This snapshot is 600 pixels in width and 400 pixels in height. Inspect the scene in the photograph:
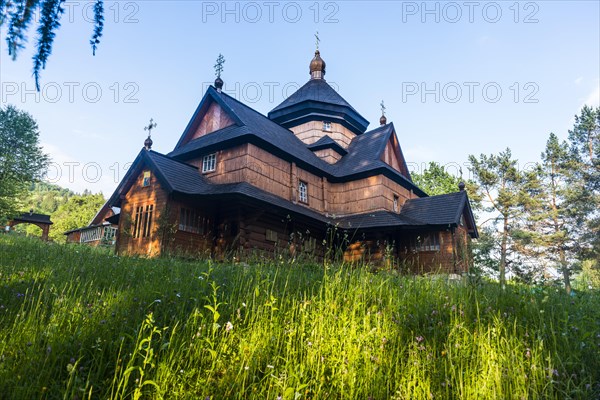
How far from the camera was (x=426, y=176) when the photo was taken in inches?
1724

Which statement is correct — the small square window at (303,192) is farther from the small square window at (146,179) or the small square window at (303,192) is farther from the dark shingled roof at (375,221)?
the small square window at (146,179)

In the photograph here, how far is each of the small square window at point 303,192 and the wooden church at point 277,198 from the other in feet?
0.21

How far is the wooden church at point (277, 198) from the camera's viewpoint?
14.8 metres

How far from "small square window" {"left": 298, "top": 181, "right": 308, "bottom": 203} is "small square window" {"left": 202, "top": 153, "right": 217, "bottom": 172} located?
449 cm

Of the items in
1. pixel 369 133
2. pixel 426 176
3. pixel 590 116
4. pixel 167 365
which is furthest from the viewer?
pixel 426 176

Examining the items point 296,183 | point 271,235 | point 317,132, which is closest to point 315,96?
point 317,132

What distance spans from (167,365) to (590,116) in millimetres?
43691

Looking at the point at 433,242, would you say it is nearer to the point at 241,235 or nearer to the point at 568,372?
the point at 241,235

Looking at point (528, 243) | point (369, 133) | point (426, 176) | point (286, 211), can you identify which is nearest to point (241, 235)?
point (286, 211)

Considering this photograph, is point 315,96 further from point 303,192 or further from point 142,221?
point 142,221

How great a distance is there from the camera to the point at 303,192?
19.5 metres

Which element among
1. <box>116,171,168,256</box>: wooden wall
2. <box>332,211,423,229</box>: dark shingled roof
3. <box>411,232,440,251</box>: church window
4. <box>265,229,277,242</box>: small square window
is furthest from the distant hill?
<box>411,232,440,251</box>: church window

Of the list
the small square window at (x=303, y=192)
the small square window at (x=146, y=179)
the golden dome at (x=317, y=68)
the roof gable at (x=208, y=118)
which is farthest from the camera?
the golden dome at (x=317, y=68)

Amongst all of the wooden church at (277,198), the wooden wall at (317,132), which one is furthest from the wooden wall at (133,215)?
the wooden wall at (317,132)
